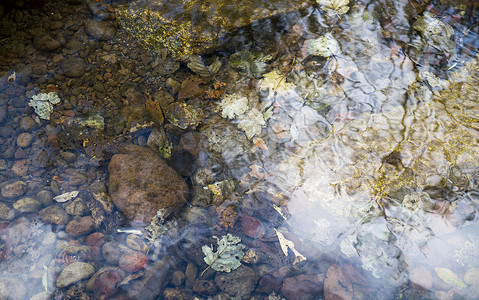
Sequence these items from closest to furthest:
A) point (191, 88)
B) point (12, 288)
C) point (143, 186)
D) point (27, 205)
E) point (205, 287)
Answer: point (12, 288)
point (205, 287)
point (143, 186)
point (27, 205)
point (191, 88)

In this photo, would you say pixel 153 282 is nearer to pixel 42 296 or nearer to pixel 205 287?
pixel 205 287

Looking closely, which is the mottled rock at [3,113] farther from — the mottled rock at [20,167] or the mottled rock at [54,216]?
the mottled rock at [54,216]

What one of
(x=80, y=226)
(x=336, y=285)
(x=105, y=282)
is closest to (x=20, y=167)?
(x=80, y=226)

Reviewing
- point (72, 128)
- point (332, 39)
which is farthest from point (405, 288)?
point (72, 128)

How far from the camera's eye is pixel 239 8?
335cm

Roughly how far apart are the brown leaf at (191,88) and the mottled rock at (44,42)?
1.60 meters

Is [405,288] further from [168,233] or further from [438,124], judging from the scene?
[168,233]

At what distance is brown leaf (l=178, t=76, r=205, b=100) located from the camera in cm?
309

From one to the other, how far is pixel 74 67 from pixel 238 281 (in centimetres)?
288

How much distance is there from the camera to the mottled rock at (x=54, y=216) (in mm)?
2643

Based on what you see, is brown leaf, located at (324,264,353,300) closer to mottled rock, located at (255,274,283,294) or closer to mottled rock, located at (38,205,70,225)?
mottled rock, located at (255,274,283,294)

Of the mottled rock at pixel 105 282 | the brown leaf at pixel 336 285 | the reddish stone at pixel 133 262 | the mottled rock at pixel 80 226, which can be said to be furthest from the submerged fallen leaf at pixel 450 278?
the mottled rock at pixel 80 226

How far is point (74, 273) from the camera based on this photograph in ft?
7.93

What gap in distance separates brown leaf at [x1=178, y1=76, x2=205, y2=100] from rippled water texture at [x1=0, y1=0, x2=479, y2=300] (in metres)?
0.02
